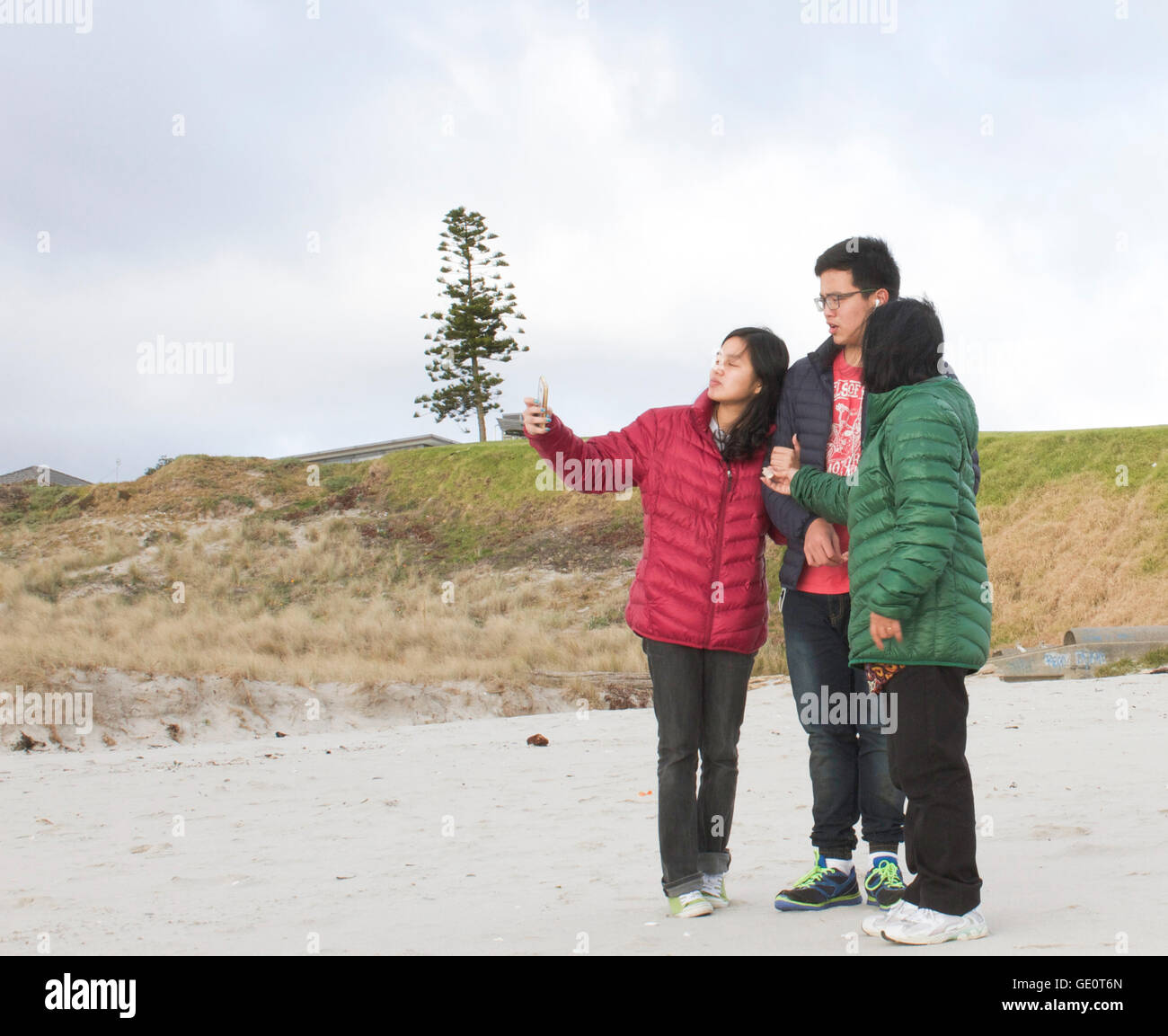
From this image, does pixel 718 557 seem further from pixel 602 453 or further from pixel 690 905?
pixel 690 905

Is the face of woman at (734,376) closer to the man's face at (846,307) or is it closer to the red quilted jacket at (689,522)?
the red quilted jacket at (689,522)

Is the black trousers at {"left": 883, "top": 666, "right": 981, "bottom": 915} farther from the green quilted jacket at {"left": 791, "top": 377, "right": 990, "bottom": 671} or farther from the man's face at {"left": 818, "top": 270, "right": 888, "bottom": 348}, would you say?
the man's face at {"left": 818, "top": 270, "right": 888, "bottom": 348}

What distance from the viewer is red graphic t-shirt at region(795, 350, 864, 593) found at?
10.4 ft

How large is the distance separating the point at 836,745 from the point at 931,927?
68 centimetres

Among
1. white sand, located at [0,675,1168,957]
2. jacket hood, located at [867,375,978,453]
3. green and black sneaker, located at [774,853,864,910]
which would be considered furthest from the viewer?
green and black sneaker, located at [774,853,864,910]

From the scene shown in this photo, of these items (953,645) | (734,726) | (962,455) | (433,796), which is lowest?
(433,796)

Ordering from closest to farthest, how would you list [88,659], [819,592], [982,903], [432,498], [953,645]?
1. [953,645]
2. [982,903]
3. [819,592]
4. [88,659]
5. [432,498]

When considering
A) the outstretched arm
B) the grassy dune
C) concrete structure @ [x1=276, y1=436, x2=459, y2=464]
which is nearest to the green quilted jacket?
the outstretched arm

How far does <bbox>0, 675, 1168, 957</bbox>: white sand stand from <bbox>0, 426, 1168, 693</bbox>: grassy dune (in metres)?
5.10

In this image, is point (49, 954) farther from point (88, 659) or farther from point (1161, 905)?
point (88, 659)

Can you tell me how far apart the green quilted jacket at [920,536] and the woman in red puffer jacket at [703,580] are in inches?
21.1

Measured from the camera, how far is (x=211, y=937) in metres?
3.34

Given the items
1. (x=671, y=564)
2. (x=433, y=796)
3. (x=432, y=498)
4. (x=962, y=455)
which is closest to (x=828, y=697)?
(x=671, y=564)

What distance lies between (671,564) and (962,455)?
95cm
